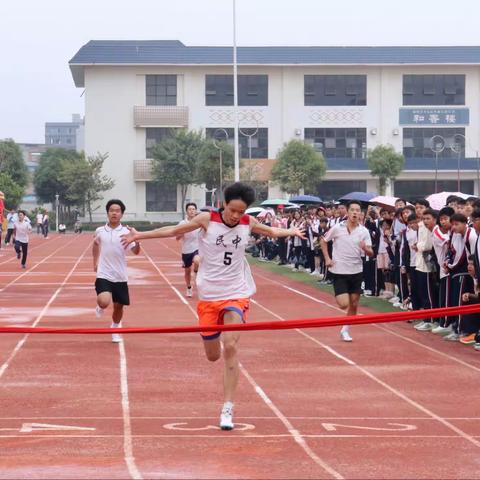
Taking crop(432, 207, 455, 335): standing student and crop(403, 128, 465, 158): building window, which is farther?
crop(403, 128, 465, 158): building window

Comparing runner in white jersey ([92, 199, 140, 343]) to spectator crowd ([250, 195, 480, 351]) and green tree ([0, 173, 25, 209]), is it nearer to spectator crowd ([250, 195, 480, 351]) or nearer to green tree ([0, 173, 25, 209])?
spectator crowd ([250, 195, 480, 351])

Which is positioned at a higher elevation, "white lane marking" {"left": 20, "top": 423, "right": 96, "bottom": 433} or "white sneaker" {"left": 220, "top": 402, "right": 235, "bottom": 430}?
"white sneaker" {"left": 220, "top": 402, "right": 235, "bottom": 430}

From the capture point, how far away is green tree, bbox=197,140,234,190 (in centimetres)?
6469

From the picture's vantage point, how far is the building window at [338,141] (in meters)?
71.4

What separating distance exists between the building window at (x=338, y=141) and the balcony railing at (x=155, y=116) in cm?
851

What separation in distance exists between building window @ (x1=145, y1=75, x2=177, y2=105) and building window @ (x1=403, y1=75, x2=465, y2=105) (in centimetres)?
1461

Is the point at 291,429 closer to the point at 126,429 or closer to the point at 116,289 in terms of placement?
the point at 126,429

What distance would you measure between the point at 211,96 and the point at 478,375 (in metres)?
61.0

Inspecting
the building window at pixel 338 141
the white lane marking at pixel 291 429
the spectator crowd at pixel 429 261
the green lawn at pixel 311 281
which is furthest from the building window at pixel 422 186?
the white lane marking at pixel 291 429

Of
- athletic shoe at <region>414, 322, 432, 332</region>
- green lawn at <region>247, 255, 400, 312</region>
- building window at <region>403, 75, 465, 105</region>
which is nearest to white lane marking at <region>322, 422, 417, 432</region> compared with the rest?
athletic shoe at <region>414, 322, 432, 332</region>

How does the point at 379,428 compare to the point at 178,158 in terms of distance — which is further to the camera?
the point at 178,158

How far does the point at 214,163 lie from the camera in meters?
64.9

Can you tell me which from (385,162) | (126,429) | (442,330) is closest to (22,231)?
(442,330)

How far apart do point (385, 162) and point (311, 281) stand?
39128mm
